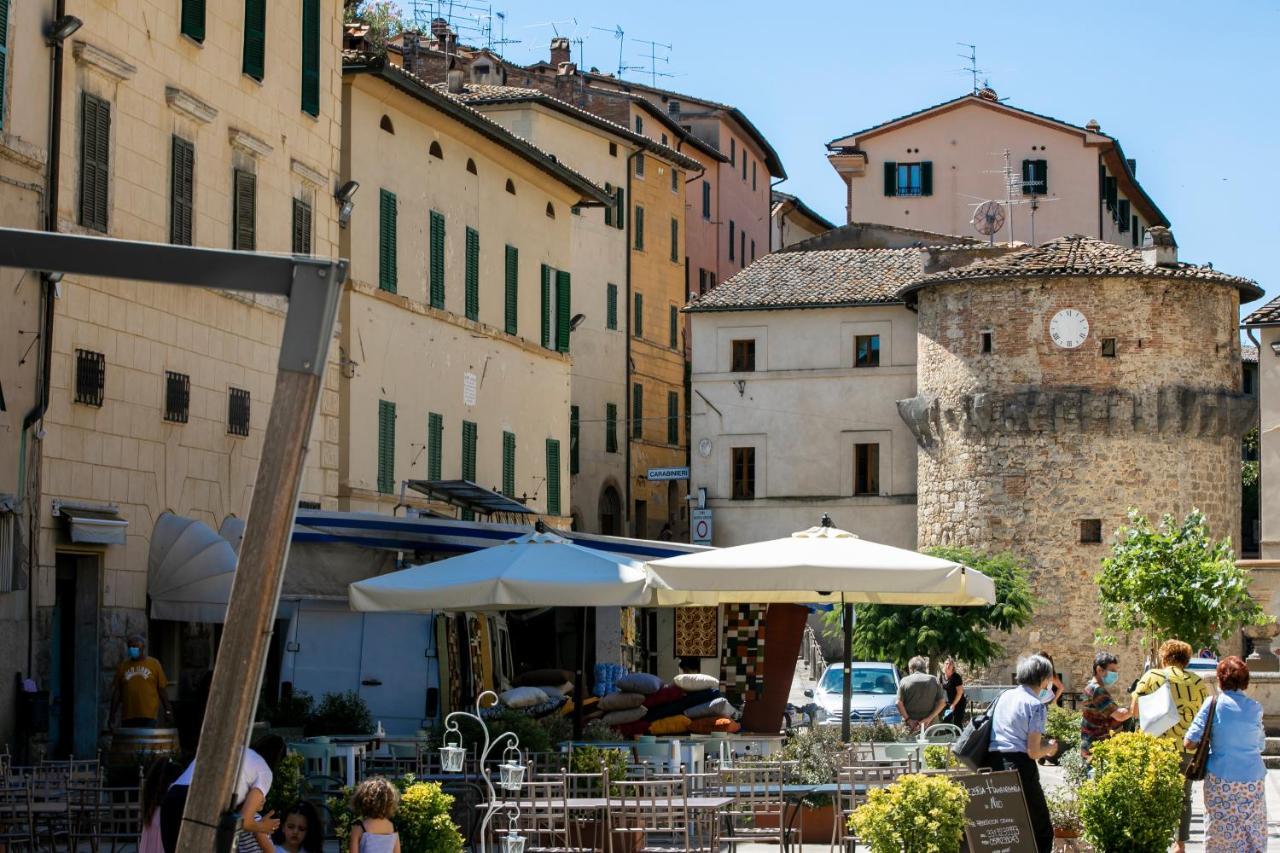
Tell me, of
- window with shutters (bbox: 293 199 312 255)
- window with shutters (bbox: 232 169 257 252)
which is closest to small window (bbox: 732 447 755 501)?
window with shutters (bbox: 293 199 312 255)

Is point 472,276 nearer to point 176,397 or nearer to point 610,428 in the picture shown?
point 176,397

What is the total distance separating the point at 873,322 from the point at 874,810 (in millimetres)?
39167

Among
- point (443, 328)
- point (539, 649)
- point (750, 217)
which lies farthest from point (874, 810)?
point (750, 217)

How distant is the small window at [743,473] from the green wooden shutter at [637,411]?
2.87 meters

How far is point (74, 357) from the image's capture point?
61.1 ft

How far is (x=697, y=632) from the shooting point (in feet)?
87.3

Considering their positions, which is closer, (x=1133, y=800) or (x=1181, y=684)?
(x=1133, y=800)

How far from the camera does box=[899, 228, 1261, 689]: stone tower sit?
44125 mm

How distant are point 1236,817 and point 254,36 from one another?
15.2 meters

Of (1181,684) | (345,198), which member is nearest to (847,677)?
(1181,684)

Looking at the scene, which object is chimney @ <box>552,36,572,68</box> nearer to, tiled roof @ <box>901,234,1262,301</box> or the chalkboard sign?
tiled roof @ <box>901,234,1262,301</box>

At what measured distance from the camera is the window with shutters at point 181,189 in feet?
67.9

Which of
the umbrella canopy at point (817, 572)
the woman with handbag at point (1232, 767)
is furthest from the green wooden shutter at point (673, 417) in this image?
the woman with handbag at point (1232, 767)

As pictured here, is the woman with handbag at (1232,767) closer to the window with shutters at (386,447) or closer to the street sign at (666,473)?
the window with shutters at (386,447)
